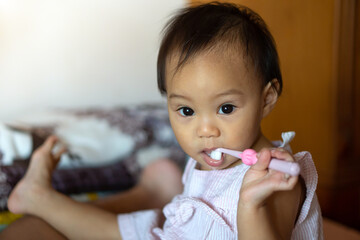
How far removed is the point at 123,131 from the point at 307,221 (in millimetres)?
801

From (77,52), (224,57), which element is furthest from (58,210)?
(77,52)

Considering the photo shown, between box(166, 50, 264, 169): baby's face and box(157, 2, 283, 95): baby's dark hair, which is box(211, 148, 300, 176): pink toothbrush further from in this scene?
box(157, 2, 283, 95): baby's dark hair

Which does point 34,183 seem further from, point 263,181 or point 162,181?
point 263,181

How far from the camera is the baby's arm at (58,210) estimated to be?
3.02 ft

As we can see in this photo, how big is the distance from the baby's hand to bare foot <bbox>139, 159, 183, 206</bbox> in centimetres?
61

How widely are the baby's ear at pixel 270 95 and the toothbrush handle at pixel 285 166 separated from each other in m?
0.21

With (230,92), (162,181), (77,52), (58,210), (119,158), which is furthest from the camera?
(77,52)

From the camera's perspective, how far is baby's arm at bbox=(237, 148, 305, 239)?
1.76 feet

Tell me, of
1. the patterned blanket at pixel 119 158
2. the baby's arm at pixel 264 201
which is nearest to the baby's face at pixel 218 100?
the baby's arm at pixel 264 201

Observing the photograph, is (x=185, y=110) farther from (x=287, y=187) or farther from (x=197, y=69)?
(x=287, y=187)

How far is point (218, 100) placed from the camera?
665 mm

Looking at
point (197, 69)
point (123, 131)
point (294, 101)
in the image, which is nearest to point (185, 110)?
point (197, 69)

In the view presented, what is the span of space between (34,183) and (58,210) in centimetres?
11

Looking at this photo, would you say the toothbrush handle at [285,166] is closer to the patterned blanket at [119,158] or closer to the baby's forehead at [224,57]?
the baby's forehead at [224,57]
